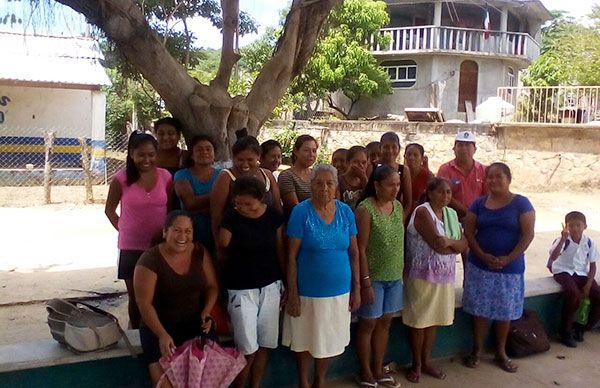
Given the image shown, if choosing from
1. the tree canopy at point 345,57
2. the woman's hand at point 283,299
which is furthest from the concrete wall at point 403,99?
the woman's hand at point 283,299

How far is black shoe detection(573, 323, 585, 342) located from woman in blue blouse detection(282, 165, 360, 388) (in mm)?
2457

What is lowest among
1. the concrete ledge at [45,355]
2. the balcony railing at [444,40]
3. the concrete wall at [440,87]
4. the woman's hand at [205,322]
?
the concrete ledge at [45,355]

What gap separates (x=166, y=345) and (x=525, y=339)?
2.82 m

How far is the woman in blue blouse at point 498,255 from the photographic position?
405 centimetres

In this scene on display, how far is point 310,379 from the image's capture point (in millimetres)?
3916

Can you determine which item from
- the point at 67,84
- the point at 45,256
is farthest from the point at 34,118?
the point at 45,256

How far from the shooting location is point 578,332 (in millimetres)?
4914

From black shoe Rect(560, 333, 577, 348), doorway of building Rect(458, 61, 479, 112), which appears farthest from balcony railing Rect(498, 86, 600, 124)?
black shoe Rect(560, 333, 577, 348)

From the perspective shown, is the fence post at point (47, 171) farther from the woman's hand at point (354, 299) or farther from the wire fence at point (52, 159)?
the woman's hand at point (354, 299)

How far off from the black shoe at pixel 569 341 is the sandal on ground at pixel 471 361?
950 millimetres

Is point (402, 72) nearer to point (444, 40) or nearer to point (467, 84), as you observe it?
point (444, 40)

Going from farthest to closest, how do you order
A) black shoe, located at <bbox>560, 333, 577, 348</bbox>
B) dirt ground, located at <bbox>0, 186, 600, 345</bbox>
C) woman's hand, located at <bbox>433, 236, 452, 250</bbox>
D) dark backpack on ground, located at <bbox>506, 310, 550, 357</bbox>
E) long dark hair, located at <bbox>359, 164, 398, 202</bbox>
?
dirt ground, located at <bbox>0, 186, 600, 345</bbox> < black shoe, located at <bbox>560, 333, 577, 348</bbox> < dark backpack on ground, located at <bbox>506, 310, 550, 357</bbox> < woman's hand, located at <bbox>433, 236, 452, 250</bbox> < long dark hair, located at <bbox>359, 164, 398, 202</bbox>

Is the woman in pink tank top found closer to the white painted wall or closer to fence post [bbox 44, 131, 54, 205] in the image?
fence post [bbox 44, 131, 54, 205]

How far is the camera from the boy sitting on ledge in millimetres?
4824
